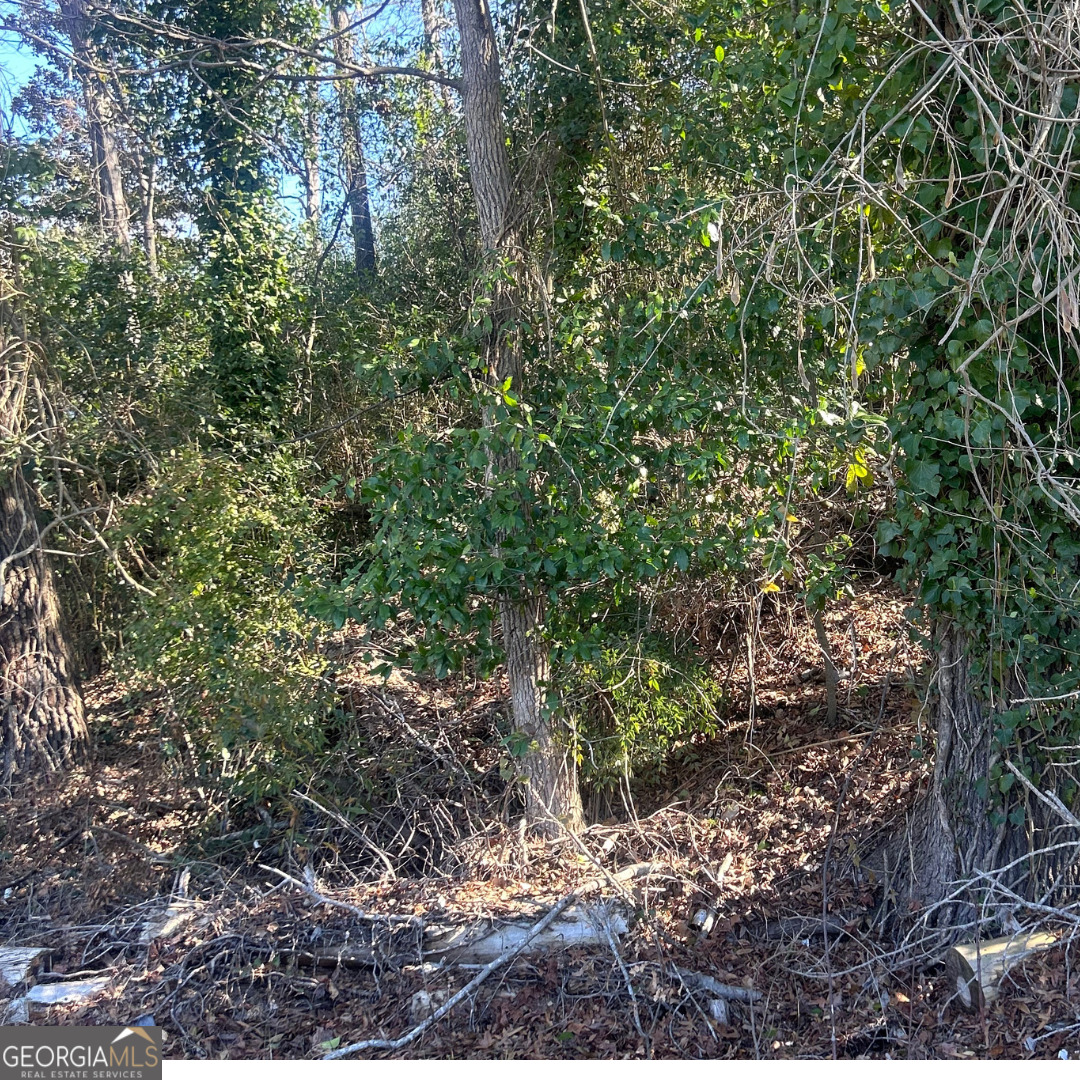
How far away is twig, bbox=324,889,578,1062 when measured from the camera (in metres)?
4.06

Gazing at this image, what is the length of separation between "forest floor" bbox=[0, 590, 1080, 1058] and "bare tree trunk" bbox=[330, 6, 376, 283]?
503 centimetres

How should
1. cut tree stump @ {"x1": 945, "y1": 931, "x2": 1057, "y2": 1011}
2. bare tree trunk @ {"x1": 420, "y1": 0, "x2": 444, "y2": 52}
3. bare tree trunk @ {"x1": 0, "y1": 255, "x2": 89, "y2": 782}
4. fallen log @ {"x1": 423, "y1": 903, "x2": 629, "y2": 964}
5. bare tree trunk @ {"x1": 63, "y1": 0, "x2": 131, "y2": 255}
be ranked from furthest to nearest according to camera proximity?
Result: 1. bare tree trunk @ {"x1": 420, "y1": 0, "x2": 444, "y2": 52}
2. bare tree trunk @ {"x1": 63, "y1": 0, "x2": 131, "y2": 255}
3. bare tree trunk @ {"x1": 0, "y1": 255, "x2": 89, "y2": 782}
4. fallen log @ {"x1": 423, "y1": 903, "x2": 629, "y2": 964}
5. cut tree stump @ {"x1": 945, "y1": 931, "x2": 1057, "y2": 1011}

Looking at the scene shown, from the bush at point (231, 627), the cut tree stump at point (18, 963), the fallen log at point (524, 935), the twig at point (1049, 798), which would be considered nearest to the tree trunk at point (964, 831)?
the twig at point (1049, 798)

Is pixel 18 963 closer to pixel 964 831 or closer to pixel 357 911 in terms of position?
pixel 357 911

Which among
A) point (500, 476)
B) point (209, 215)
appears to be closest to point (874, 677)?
point (500, 476)

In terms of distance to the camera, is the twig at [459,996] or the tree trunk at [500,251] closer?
the twig at [459,996]

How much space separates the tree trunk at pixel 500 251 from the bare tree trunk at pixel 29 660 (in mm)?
4327

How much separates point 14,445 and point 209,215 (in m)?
2.67

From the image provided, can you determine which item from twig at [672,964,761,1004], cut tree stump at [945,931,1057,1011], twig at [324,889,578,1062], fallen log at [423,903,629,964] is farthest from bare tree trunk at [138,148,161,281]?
cut tree stump at [945,931,1057,1011]

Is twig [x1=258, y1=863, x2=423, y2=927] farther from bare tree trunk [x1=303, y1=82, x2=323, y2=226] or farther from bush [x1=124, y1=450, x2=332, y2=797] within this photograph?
bare tree trunk [x1=303, y1=82, x2=323, y2=226]

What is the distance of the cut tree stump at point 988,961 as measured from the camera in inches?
151

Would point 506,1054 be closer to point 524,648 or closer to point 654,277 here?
point 524,648

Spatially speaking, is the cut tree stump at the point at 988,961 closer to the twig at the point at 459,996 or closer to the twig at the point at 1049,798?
the twig at the point at 1049,798

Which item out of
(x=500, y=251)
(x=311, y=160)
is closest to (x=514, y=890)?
(x=500, y=251)
